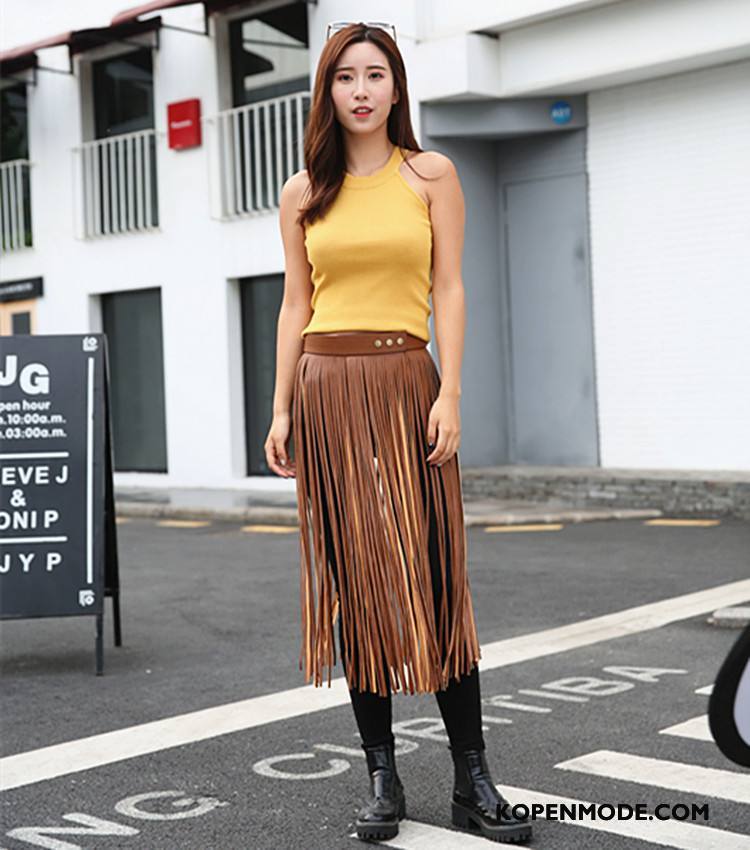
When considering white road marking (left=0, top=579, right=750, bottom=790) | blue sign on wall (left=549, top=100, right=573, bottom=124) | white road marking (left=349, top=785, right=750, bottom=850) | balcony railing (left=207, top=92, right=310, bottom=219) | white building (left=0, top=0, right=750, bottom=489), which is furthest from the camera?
balcony railing (left=207, top=92, right=310, bottom=219)

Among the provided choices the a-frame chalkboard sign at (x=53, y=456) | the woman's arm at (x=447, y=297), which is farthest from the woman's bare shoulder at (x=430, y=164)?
the a-frame chalkboard sign at (x=53, y=456)

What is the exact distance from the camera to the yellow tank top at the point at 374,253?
3.69 meters

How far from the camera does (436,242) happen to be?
3.76 metres

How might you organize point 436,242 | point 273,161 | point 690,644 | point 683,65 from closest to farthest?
point 436,242 → point 690,644 → point 683,65 → point 273,161

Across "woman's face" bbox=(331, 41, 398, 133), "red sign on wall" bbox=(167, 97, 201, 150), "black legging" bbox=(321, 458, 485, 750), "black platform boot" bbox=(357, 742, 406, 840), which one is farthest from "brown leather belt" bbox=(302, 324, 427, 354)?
"red sign on wall" bbox=(167, 97, 201, 150)

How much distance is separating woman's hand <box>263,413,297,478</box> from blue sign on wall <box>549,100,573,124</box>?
11.3 m

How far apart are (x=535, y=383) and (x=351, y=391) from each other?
466 inches

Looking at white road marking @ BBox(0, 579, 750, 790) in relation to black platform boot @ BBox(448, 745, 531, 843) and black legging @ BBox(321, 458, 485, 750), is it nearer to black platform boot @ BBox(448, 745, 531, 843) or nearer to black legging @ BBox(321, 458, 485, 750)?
black legging @ BBox(321, 458, 485, 750)

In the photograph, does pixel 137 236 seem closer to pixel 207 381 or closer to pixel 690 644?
pixel 207 381

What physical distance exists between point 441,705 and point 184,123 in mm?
14054

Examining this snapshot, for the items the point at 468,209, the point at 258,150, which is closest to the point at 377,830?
the point at 468,209

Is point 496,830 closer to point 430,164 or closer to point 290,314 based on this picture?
point 290,314

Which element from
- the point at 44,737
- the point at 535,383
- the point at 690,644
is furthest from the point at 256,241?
the point at 44,737

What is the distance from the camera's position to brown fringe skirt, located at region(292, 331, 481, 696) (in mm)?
3729
